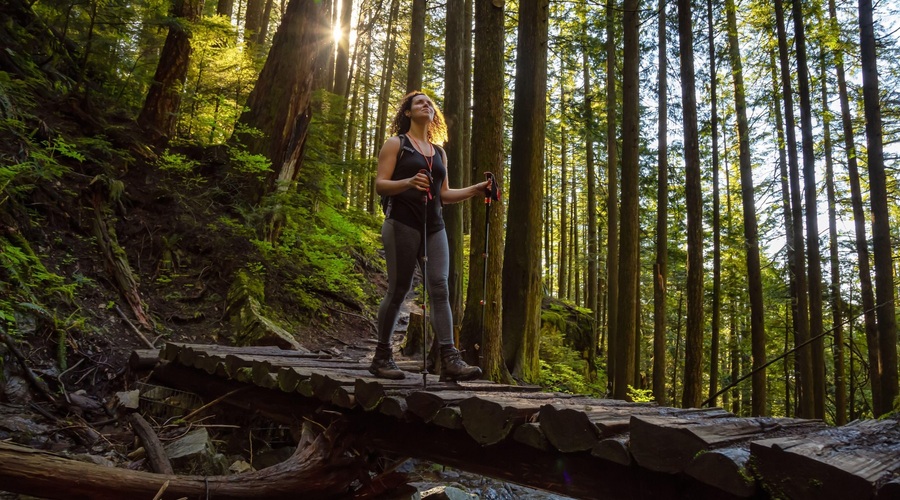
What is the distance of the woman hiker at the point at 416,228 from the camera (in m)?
4.27

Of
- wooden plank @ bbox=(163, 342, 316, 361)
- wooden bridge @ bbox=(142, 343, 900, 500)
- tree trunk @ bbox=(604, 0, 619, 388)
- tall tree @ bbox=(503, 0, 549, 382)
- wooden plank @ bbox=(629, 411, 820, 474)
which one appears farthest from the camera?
tree trunk @ bbox=(604, 0, 619, 388)

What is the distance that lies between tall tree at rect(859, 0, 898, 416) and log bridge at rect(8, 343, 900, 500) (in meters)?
8.44

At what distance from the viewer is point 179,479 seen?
365 cm

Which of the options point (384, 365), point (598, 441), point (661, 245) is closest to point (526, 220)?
point (384, 365)

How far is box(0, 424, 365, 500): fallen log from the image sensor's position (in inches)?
120

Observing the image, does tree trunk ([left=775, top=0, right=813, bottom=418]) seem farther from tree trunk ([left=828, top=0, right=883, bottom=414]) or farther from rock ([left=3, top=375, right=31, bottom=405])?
rock ([left=3, top=375, right=31, bottom=405])

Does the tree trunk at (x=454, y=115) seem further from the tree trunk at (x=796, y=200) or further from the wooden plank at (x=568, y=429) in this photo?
the tree trunk at (x=796, y=200)

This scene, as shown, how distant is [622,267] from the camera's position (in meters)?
10.9

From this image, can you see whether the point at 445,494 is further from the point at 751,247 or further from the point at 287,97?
the point at 751,247

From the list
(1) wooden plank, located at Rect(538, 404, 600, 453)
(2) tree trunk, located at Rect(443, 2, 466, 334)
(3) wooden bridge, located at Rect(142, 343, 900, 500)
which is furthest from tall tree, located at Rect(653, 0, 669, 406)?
(1) wooden plank, located at Rect(538, 404, 600, 453)

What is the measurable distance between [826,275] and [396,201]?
18508mm

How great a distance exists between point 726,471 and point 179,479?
342 cm

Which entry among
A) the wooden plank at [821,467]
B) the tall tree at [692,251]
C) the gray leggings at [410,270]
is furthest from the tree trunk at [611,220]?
the wooden plank at [821,467]

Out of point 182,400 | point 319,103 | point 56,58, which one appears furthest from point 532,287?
point 56,58
